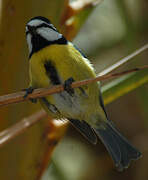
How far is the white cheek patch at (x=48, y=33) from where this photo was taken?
1.47 meters

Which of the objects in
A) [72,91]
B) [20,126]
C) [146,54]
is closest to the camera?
[20,126]

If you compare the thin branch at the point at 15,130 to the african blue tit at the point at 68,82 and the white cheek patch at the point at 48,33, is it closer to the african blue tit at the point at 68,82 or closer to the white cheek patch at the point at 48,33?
the african blue tit at the point at 68,82

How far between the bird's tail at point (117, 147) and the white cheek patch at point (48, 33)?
16.4 inches

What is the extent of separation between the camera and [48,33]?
1.49m

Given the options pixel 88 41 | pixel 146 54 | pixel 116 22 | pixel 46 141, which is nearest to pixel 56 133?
pixel 46 141

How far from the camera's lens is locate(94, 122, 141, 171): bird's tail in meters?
1.46

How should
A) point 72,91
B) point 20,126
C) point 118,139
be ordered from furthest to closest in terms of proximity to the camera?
point 118,139, point 72,91, point 20,126

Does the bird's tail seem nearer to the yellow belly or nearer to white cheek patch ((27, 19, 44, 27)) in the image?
the yellow belly

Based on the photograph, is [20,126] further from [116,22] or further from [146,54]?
[146,54]

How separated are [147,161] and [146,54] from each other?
66 centimetres

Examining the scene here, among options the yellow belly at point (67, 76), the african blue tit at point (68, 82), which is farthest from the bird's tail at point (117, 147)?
the yellow belly at point (67, 76)

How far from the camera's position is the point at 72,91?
4.58ft

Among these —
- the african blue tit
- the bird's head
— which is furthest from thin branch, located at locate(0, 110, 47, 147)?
the bird's head

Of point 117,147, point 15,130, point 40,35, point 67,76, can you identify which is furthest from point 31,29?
point 117,147
